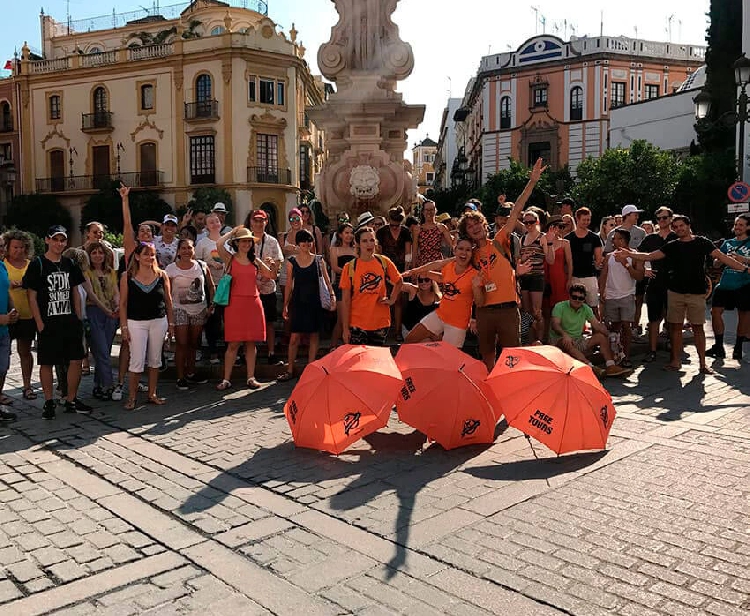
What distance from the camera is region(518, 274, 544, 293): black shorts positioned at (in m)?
8.73

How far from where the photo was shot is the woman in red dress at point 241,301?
8109mm

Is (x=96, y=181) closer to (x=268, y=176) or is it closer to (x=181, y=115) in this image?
(x=181, y=115)

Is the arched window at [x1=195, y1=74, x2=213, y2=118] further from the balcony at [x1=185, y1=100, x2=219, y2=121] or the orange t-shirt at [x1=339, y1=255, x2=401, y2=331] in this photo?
the orange t-shirt at [x1=339, y1=255, x2=401, y2=331]

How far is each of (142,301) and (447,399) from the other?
3.52 m

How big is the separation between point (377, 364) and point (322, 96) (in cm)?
5631

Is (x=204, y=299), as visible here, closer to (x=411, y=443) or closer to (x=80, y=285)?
(x=80, y=285)

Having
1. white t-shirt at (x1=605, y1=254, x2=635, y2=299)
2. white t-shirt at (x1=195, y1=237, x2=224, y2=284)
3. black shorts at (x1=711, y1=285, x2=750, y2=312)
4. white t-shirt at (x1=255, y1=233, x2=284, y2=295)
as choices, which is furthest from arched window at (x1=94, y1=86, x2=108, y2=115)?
black shorts at (x1=711, y1=285, x2=750, y2=312)

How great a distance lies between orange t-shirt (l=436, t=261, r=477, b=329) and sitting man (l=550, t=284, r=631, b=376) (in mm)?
1701

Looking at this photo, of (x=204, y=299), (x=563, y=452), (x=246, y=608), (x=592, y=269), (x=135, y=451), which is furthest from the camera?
(x=592, y=269)

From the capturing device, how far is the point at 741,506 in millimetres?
4672

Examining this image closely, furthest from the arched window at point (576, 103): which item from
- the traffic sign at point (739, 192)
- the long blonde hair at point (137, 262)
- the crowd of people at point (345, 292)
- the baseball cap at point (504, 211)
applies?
the long blonde hair at point (137, 262)

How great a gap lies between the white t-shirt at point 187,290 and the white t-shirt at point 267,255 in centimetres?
75

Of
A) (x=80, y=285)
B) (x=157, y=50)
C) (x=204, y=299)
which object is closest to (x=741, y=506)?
(x=204, y=299)

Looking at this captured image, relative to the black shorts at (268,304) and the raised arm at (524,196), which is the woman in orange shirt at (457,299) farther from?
the black shorts at (268,304)
